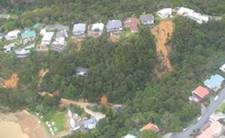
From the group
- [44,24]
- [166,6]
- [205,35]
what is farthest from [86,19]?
[205,35]

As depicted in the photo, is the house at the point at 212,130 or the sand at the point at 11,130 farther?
the sand at the point at 11,130

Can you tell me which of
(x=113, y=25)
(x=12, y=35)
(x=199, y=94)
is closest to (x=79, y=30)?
(x=113, y=25)

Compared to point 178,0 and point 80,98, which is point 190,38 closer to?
point 178,0

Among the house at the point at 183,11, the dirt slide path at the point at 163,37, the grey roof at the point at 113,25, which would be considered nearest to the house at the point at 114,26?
the grey roof at the point at 113,25

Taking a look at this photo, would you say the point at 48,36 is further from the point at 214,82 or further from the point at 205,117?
the point at 205,117

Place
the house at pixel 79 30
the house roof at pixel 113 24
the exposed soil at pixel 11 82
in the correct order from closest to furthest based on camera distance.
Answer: the exposed soil at pixel 11 82
the house roof at pixel 113 24
the house at pixel 79 30

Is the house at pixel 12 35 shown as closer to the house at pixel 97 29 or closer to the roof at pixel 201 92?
the house at pixel 97 29
